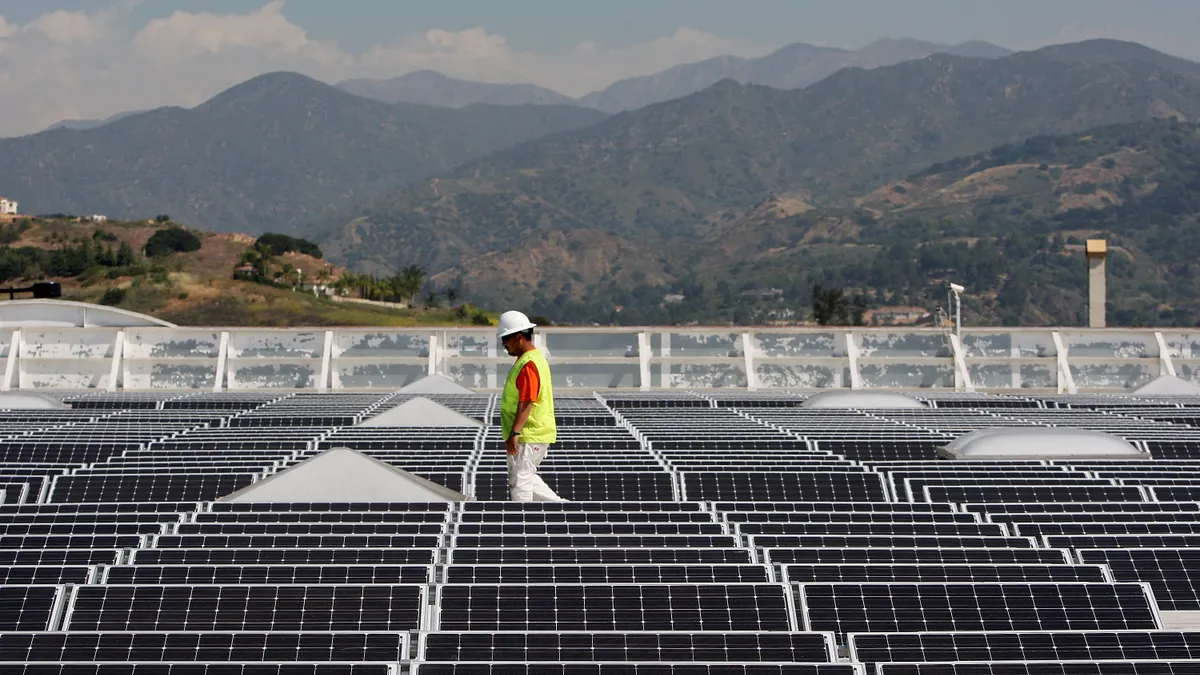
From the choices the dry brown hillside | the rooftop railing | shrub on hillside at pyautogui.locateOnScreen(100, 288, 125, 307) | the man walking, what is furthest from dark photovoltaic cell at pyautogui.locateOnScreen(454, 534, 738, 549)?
shrub on hillside at pyautogui.locateOnScreen(100, 288, 125, 307)

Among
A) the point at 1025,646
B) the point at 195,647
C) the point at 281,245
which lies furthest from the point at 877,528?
the point at 281,245

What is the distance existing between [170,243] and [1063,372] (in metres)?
101

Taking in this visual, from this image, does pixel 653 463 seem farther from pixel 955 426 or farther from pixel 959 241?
pixel 959 241

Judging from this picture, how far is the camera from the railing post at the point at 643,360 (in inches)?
1144

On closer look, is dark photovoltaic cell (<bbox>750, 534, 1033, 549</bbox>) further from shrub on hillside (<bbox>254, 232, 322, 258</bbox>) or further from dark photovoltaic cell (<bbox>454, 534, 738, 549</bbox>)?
shrub on hillside (<bbox>254, 232, 322, 258</bbox>)

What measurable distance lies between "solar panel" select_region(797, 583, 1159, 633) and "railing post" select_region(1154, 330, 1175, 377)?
22165 mm

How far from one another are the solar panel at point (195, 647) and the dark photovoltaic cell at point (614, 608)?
67 cm

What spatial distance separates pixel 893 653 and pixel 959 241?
198 meters

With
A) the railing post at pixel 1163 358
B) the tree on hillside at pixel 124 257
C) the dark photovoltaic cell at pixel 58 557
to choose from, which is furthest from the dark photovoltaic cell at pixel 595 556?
the tree on hillside at pixel 124 257

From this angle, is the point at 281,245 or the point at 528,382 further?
the point at 281,245

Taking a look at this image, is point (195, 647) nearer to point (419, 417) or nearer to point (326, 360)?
point (419, 417)

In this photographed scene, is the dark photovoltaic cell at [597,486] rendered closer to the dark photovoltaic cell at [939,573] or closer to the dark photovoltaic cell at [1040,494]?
the dark photovoltaic cell at [1040,494]

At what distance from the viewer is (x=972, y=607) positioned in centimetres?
834

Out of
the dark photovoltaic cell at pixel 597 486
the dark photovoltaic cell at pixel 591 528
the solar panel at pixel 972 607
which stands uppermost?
the dark photovoltaic cell at pixel 597 486
